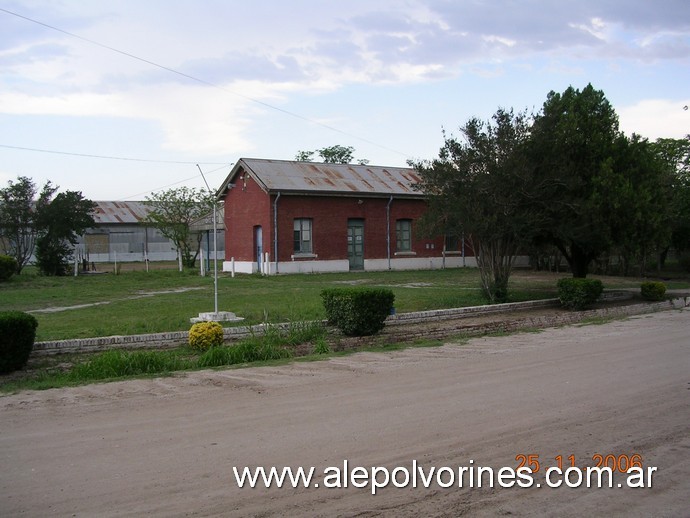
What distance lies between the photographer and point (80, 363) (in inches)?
416

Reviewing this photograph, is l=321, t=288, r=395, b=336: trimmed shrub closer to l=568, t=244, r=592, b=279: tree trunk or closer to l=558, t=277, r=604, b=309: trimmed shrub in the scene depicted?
l=558, t=277, r=604, b=309: trimmed shrub

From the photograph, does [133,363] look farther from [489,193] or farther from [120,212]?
[120,212]

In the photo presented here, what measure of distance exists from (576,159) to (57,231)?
74.3ft

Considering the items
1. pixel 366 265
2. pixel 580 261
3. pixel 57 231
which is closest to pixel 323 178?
pixel 366 265

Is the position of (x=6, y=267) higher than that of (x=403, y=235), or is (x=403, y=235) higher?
(x=403, y=235)

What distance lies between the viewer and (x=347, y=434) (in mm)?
6281

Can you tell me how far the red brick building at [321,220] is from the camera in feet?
101

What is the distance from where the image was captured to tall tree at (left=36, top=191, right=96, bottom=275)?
29906 millimetres

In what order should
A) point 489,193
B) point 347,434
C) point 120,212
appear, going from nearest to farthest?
point 347,434, point 489,193, point 120,212

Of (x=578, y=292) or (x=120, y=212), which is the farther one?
(x=120, y=212)

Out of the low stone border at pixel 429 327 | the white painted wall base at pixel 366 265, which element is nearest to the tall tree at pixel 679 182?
the white painted wall base at pixel 366 265

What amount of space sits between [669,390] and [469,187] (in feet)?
37.5

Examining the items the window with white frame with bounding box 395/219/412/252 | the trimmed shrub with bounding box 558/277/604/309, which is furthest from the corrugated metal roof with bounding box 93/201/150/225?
the trimmed shrub with bounding box 558/277/604/309

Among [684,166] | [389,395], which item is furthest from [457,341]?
[684,166]
